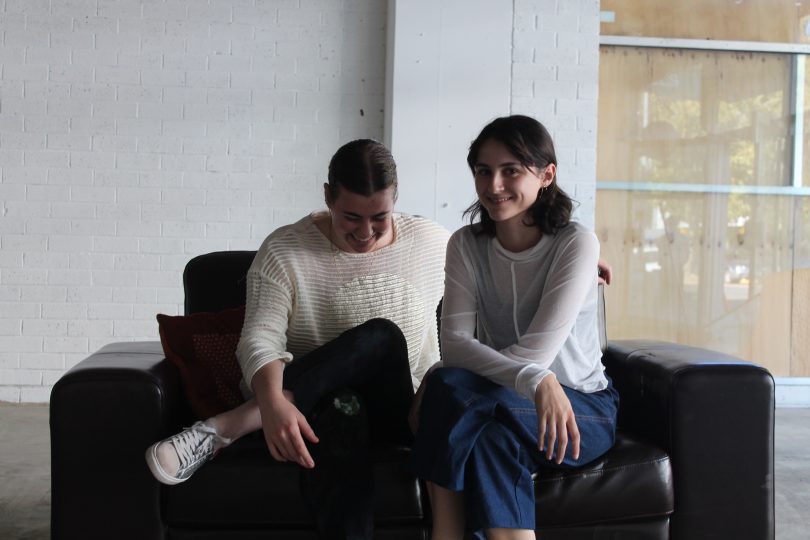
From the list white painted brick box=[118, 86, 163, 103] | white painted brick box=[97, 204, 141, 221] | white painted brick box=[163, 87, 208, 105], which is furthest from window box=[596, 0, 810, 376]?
white painted brick box=[97, 204, 141, 221]

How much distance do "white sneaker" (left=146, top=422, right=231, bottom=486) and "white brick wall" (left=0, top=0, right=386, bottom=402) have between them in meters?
2.82

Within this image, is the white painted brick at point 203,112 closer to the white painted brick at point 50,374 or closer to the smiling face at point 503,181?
the white painted brick at point 50,374

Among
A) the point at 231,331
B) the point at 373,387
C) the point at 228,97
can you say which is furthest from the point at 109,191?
the point at 373,387

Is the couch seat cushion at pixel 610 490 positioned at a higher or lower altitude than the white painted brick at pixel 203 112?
lower

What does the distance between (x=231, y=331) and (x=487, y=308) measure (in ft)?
2.18

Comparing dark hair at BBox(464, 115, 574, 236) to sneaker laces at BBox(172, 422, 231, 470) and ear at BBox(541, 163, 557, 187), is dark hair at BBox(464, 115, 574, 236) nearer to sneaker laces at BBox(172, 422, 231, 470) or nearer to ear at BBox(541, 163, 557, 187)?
ear at BBox(541, 163, 557, 187)

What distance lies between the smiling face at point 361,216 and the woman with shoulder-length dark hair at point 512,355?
0.62 ft

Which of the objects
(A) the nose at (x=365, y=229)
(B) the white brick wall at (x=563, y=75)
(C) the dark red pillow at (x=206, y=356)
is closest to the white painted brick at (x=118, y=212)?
(B) the white brick wall at (x=563, y=75)

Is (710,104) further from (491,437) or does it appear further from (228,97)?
(491,437)

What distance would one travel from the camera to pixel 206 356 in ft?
7.25

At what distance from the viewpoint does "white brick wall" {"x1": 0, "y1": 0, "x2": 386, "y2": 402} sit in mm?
4570

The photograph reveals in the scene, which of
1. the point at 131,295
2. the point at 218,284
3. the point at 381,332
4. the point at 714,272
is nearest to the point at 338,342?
the point at 381,332

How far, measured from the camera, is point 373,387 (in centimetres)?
210

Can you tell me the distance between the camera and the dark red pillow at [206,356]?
215 centimetres
